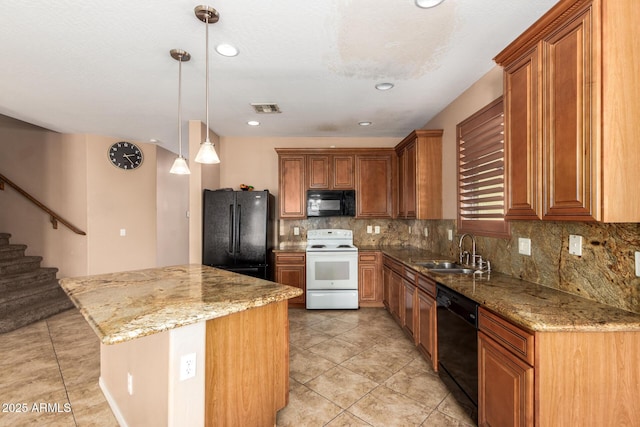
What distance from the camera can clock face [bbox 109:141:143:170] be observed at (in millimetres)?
4945

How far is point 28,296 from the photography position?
3930 millimetres

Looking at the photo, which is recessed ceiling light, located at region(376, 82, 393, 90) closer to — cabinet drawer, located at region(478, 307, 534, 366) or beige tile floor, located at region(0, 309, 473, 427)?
cabinet drawer, located at region(478, 307, 534, 366)

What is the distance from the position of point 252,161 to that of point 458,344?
12.7ft

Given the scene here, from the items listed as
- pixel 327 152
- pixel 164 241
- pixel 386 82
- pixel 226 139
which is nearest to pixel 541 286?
pixel 386 82

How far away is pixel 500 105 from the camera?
2.37 m

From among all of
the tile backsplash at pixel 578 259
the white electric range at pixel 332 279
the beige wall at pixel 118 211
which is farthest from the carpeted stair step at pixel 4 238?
the tile backsplash at pixel 578 259

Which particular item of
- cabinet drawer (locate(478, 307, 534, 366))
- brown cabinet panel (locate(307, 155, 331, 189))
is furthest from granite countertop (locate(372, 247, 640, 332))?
brown cabinet panel (locate(307, 155, 331, 189))

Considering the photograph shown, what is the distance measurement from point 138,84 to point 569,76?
3372 millimetres

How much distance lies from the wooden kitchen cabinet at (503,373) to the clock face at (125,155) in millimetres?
5623

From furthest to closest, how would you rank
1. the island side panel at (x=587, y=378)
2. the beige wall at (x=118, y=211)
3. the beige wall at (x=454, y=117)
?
the beige wall at (x=118, y=211) < the beige wall at (x=454, y=117) < the island side panel at (x=587, y=378)

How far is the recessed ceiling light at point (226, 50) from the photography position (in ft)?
7.18

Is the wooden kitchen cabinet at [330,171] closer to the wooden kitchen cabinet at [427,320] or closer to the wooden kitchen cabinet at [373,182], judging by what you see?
the wooden kitchen cabinet at [373,182]

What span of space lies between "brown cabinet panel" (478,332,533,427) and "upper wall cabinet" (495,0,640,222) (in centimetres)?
78

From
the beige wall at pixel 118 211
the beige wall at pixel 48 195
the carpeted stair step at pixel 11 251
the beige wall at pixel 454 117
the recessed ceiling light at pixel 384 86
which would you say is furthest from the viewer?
Result: the beige wall at pixel 118 211
